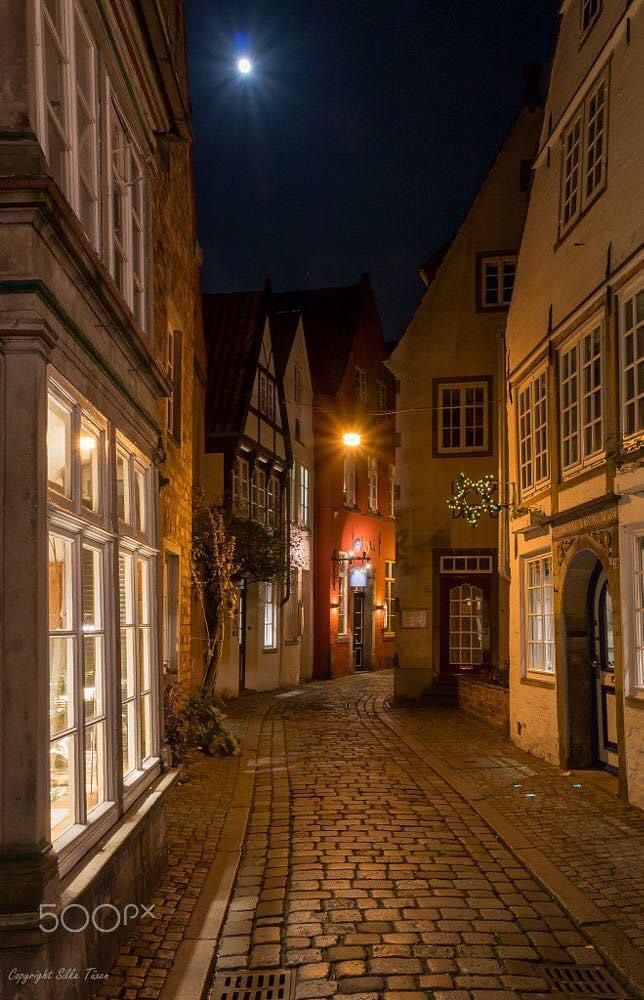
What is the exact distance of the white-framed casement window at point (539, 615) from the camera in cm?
1242

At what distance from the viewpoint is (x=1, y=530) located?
420cm

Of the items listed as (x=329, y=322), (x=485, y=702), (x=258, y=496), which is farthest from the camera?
(x=329, y=322)

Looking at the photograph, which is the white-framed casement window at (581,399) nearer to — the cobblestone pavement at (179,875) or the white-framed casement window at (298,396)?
the cobblestone pavement at (179,875)

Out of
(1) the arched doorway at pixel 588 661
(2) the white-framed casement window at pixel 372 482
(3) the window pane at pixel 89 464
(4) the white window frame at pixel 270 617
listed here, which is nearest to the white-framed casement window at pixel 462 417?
(4) the white window frame at pixel 270 617

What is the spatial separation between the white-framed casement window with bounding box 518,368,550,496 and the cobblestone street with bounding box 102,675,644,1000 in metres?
3.70

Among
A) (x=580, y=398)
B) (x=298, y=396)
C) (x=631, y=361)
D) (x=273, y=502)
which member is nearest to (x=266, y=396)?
(x=273, y=502)

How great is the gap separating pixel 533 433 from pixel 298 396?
557 inches

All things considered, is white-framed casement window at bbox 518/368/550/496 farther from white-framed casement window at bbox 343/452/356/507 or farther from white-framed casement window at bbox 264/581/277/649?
white-framed casement window at bbox 343/452/356/507

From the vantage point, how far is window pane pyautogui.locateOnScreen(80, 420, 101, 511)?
5.42m

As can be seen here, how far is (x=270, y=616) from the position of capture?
23297 mm

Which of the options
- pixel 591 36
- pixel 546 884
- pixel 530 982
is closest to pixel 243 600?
pixel 591 36

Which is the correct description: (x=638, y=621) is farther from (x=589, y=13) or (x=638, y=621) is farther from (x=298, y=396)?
(x=298, y=396)

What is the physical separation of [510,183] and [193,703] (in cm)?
1241

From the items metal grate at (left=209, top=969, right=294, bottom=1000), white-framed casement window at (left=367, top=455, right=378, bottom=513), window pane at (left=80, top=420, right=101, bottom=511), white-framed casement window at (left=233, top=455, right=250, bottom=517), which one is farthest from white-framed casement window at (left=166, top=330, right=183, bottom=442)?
white-framed casement window at (left=367, top=455, right=378, bottom=513)
